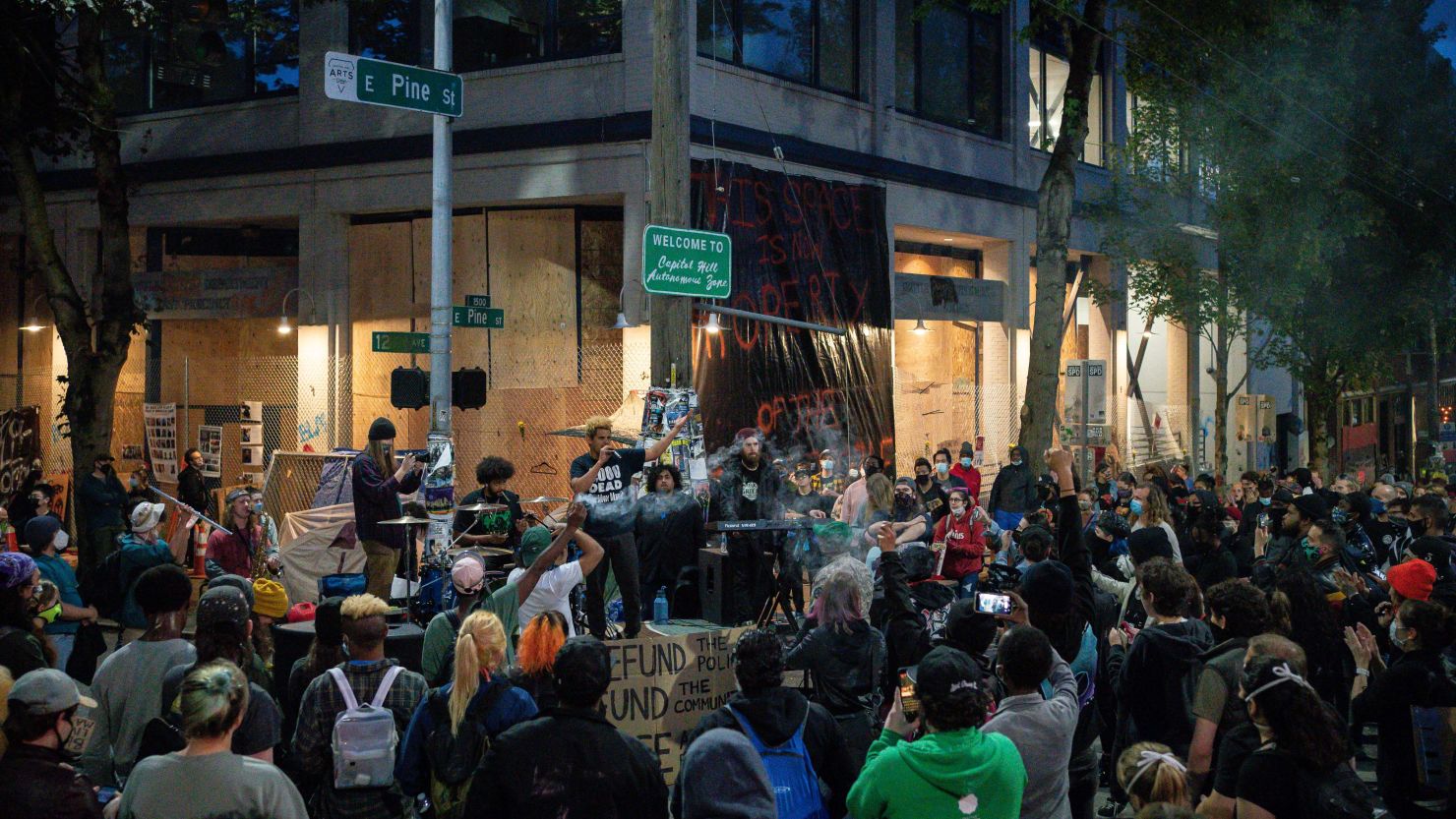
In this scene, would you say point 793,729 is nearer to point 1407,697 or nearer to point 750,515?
point 1407,697

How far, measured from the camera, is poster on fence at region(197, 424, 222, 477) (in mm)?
21797

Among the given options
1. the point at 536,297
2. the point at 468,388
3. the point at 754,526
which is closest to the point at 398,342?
the point at 468,388

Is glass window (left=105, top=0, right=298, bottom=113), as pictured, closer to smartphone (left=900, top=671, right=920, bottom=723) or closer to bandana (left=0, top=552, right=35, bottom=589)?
bandana (left=0, top=552, right=35, bottom=589)

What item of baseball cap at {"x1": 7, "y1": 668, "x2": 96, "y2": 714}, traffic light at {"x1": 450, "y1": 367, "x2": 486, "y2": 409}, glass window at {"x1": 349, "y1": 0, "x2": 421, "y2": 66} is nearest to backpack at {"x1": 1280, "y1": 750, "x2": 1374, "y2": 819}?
baseball cap at {"x1": 7, "y1": 668, "x2": 96, "y2": 714}

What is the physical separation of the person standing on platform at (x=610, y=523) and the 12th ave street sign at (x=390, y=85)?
11.4 feet

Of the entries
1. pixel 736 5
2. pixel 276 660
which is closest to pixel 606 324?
pixel 736 5

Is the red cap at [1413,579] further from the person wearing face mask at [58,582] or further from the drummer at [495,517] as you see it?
the person wearing face mask at [58,582]

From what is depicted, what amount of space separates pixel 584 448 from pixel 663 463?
21.4ft

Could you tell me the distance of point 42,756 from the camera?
14.9 ft

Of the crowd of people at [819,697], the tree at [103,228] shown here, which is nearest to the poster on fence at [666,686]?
the crowd of people at [819,697]

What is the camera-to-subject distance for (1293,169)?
973 inches

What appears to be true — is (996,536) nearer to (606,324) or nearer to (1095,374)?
(1095,374)

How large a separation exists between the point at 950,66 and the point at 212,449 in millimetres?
14607

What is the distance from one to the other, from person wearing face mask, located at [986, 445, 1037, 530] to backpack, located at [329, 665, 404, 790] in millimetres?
12254
